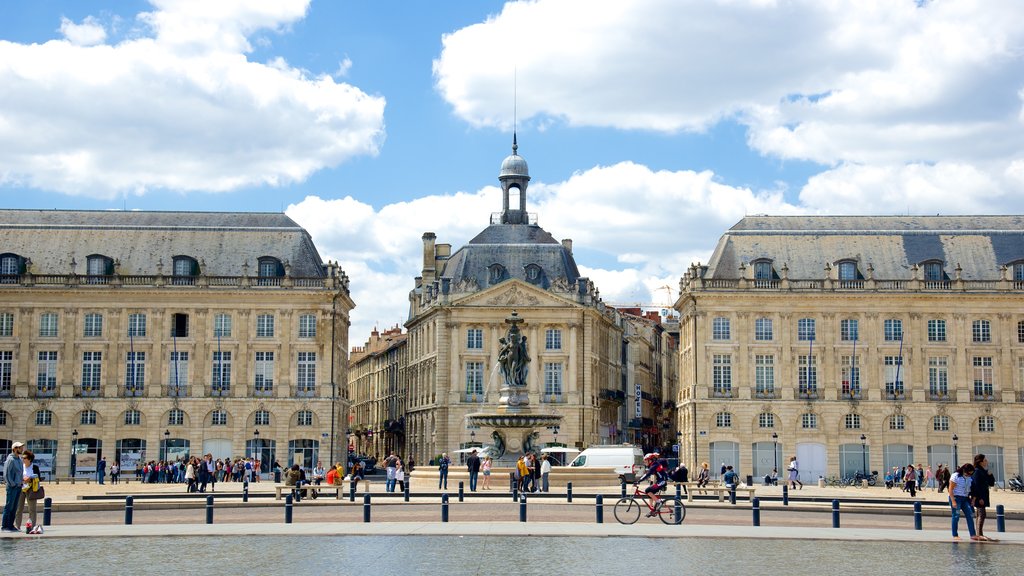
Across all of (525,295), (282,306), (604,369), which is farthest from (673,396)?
(282,306)

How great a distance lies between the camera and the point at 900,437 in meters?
84.6

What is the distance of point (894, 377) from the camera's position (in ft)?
280

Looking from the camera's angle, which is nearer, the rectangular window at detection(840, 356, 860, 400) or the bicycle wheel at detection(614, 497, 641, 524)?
the bicycle wheel at detection(614, 497, 641, 524)

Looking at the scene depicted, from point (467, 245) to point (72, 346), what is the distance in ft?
85.1

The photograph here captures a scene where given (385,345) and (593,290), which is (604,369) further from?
(385,345)

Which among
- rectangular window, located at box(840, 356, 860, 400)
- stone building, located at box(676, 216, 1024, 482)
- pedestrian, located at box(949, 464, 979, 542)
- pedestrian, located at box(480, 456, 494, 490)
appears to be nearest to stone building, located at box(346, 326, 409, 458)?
stone building, located at box(676, 216, 1024, 482)

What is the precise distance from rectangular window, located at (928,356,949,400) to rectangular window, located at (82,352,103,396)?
158 ft

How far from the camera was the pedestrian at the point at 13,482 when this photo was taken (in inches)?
1152

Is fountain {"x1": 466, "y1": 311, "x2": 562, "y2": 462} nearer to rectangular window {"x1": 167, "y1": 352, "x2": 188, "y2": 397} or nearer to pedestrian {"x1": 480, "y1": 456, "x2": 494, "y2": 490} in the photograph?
pedestrian {"x1": 480, "y1": 456, "x2": 494, "y2": 490}

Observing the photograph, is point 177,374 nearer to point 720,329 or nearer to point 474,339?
point 474,339

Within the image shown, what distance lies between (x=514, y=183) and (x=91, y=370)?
32392mm

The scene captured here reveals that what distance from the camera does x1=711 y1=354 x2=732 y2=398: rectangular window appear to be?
3376 inches

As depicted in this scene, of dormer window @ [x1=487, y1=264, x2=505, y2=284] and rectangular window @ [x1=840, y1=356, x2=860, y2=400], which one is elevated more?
dormer window @ [x1=487, y1=264, x2=505, y2=284]

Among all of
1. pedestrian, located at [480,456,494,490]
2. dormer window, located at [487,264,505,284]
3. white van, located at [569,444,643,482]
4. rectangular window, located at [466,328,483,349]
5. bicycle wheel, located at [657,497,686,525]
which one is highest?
dormer window, located at [487,264,505,284]
